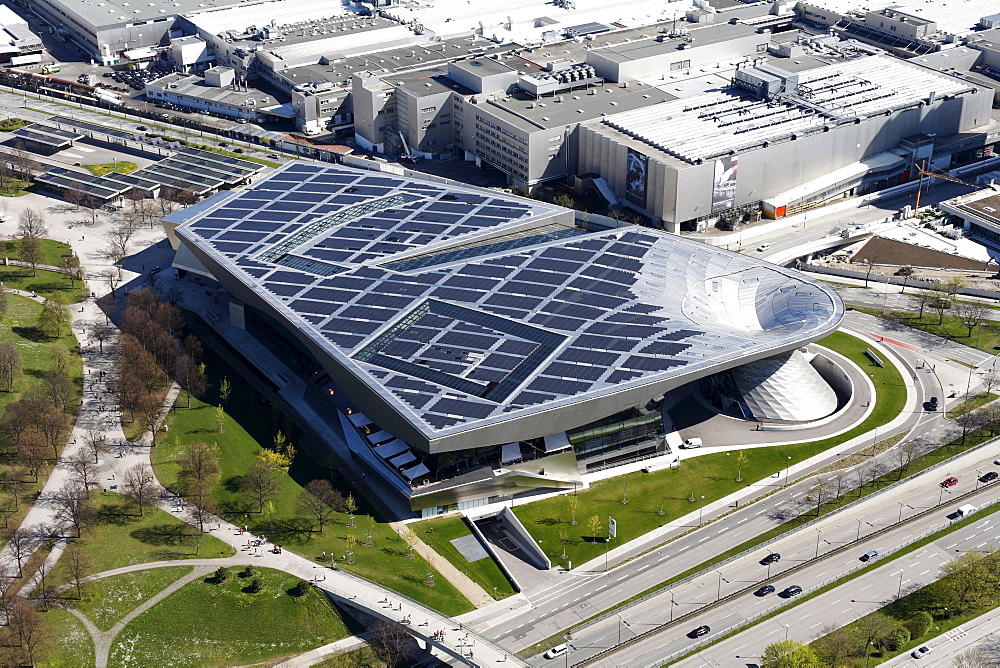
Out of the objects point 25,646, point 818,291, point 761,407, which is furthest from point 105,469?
point 818,291

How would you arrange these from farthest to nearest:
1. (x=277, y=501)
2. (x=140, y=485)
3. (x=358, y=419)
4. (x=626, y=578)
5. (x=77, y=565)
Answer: (x=358, y=419) < (x=277, y=501) < (x=140, y=485) < (x=626, y=578) < (x=77, y=565)

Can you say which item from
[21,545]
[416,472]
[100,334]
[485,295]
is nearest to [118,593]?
[21,545]

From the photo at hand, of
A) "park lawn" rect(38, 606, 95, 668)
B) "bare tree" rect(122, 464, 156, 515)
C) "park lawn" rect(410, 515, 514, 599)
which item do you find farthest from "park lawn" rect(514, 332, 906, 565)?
"park lawn" rect(38, 606, 95, 668)

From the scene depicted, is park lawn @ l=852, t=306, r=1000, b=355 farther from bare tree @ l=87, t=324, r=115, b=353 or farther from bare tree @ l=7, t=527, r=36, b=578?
bare tree @ l=7, t=527, r=36, b=578

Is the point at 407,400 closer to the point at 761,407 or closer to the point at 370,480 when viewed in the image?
the point at 370,480

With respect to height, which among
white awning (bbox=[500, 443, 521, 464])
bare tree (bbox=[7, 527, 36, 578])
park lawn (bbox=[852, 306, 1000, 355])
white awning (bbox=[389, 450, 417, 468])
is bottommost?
park lawn (bbox=[852, 306, 1000, 355])

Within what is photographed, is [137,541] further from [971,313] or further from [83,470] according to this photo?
[971,313]
